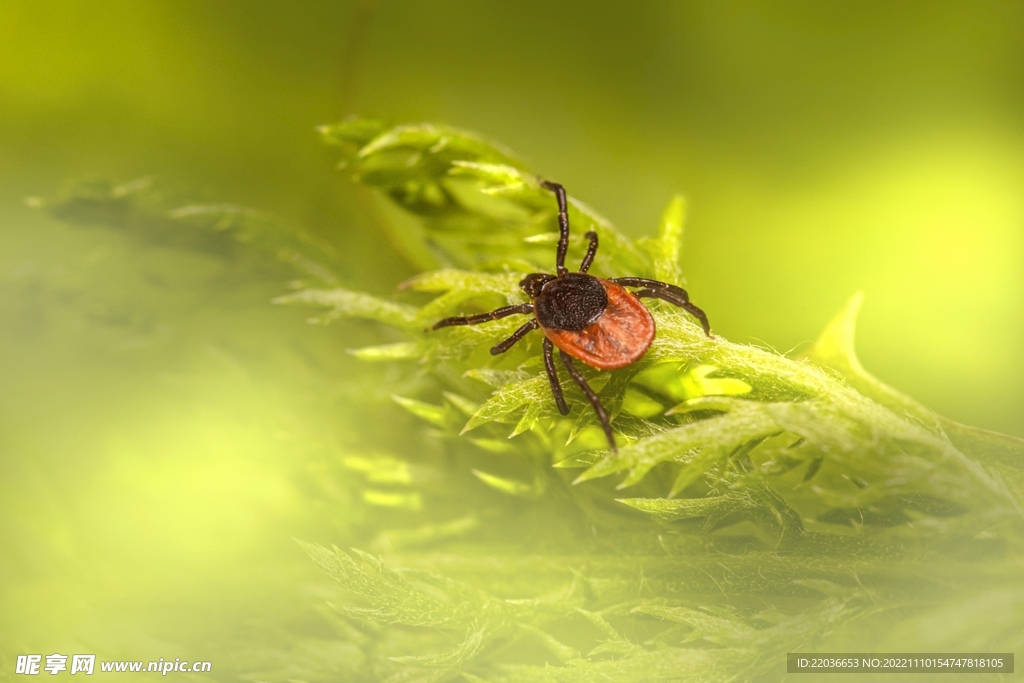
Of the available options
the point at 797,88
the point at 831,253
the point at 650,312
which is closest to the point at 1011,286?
the point at 831,253

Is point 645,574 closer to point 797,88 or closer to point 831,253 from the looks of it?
point 831,253

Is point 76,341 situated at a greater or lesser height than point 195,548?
greater

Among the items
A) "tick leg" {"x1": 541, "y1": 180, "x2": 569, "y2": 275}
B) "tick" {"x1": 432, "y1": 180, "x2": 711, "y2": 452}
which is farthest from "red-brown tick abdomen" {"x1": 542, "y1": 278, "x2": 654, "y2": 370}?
"tick leg" {"x1": 541, "y1": 180, "x2": 569, "y2": 275}

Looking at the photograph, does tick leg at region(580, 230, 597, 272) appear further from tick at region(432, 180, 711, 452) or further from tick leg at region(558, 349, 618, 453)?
tick leg at region(558, 349, 618, 453)

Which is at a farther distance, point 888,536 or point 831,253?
point 831,253

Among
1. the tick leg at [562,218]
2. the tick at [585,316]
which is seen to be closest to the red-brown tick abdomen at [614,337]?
the tick at [585,316]

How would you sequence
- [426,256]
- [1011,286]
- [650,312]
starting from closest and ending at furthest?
1. [650,312]
2. [1011,286]
3. [426,256]
